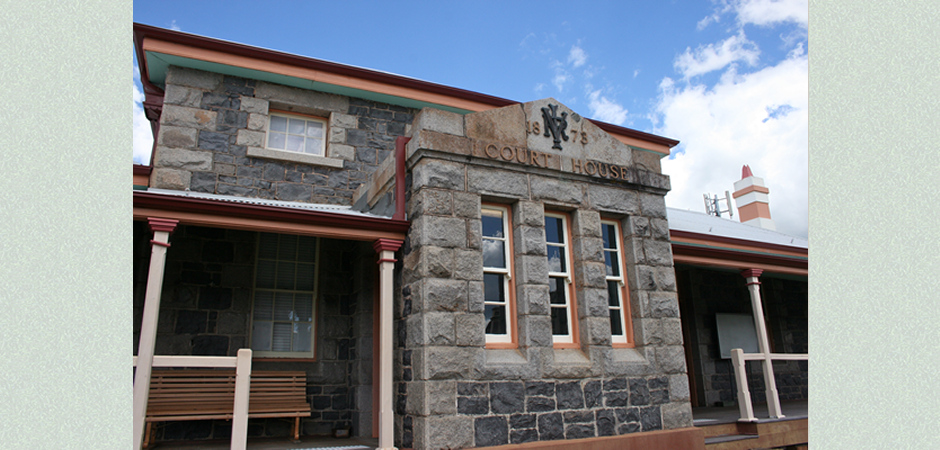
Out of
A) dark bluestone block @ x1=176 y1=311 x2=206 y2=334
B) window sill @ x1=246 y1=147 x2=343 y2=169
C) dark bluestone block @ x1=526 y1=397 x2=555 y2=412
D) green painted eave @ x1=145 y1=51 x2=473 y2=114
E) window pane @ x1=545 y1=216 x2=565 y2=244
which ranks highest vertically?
green painted eave @ x1=145 y1=51 x2=473 y2=114

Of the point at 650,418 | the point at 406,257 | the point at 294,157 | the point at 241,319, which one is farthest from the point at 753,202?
the point at 241,319

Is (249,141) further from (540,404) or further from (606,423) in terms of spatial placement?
(606,423)

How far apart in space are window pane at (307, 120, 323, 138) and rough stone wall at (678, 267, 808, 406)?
7.17m

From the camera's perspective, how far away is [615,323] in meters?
6.80

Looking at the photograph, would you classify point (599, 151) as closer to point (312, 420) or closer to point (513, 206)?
point (513, 206)

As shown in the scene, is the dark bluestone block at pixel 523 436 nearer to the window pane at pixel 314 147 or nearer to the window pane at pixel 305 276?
the window pane at pixel 305 276

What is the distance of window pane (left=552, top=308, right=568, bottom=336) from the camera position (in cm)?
640

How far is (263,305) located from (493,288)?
3.44 metres

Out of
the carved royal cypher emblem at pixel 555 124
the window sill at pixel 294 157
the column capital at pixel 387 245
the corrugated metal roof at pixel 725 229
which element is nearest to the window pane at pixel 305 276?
the window sill at pixel 294 157

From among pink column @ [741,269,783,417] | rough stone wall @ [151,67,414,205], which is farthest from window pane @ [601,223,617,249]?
rough stone wall @ [151,67,414,205]

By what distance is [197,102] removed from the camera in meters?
8.19

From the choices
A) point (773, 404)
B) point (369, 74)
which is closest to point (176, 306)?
point (369, 74)

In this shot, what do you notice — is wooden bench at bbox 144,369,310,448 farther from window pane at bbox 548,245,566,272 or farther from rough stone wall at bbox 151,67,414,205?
window pane at bbox 548,245,566,272

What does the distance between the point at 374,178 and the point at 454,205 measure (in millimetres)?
2039
